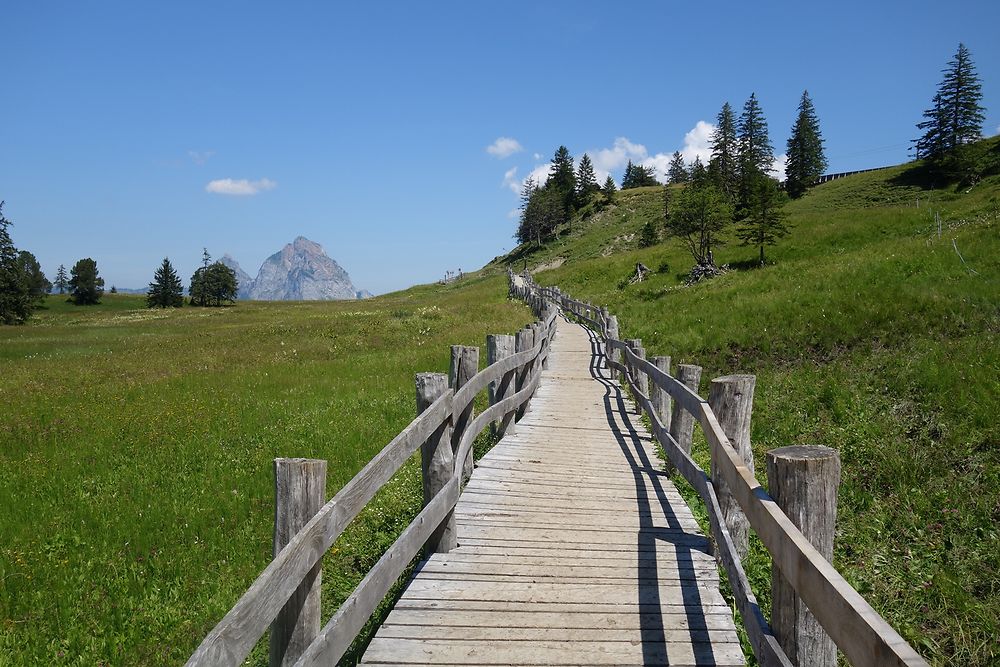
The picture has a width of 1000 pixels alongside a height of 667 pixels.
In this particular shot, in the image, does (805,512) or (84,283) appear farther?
(84,283)

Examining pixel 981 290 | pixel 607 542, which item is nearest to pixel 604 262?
pixel 981 290

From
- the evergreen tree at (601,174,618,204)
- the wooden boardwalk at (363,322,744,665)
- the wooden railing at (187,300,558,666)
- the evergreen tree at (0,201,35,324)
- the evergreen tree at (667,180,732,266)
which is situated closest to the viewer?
the wooden railing at (187,300,558,666)

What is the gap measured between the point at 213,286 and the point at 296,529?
104 m

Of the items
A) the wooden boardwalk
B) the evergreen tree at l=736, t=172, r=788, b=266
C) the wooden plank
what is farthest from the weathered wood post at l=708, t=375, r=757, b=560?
the evergreen tree at l=736, t=172, r=788, b=266

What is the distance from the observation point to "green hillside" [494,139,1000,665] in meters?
6.41

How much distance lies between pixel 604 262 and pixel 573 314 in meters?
21.9

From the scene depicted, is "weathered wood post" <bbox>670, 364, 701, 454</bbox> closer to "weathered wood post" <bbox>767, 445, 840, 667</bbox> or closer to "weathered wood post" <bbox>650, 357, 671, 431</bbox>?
"weathered wood post" <bbox>650, 357, 671, 431</bbox>

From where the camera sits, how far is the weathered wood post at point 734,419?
5.24 meters

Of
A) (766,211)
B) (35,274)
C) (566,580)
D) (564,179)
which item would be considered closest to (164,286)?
(35,274)

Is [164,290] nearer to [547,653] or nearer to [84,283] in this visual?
[84,283]

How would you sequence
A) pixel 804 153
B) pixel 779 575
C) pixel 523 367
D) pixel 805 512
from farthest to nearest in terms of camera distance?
pixel 804 153 < pixel 523 367 < pixel 779 575 < pixel 805 512

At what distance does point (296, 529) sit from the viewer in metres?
2.91

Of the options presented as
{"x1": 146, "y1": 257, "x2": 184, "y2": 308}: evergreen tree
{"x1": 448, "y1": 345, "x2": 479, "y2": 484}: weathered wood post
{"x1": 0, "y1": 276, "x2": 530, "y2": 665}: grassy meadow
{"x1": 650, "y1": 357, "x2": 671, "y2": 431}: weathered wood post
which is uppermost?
{"x1": 146, "y1": 257, "x2": 184, "y2": 308}: evergreen tree

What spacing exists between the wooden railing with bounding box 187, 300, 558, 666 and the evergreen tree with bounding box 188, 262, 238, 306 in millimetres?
99707
